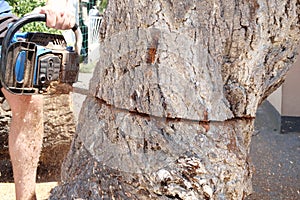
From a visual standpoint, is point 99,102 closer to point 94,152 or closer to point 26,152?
point 94,152

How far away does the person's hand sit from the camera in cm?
229

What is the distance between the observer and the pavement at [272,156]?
3.45 meters

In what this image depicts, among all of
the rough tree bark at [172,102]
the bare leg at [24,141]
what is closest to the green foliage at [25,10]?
the bare leg at [24,141]

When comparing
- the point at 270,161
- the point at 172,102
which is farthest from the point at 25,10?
the point at 172,102

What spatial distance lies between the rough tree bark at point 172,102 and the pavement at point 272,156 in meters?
1.09

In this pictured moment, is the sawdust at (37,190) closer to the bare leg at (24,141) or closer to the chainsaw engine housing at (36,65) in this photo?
the bare leg at (24,141)

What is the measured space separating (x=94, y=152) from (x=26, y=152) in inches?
42.4

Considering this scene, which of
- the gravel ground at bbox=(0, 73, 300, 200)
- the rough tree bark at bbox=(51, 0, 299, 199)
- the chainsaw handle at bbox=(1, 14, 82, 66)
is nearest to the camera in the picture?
the rough tree bark at bbox=(51, 0, 299, 199)

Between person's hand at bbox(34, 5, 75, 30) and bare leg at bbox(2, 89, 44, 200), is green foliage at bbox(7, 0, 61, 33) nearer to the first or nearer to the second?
bare leg at bbox(2, 89, 44, 200)

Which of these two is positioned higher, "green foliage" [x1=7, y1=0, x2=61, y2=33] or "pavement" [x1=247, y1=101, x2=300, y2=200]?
"green foliage" [x1=7, y1=0, x2=61, y2=33]

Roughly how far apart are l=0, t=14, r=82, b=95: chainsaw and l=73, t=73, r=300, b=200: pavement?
1.02 feet

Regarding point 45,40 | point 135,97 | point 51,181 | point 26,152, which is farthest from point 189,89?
point 51,181

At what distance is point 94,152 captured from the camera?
1.61 metres

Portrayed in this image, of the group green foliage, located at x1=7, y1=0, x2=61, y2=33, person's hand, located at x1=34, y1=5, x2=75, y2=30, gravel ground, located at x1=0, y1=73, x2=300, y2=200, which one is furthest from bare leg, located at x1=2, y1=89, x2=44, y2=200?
green foliage, located at x1=7, y1=0, x2=61, y2=33
